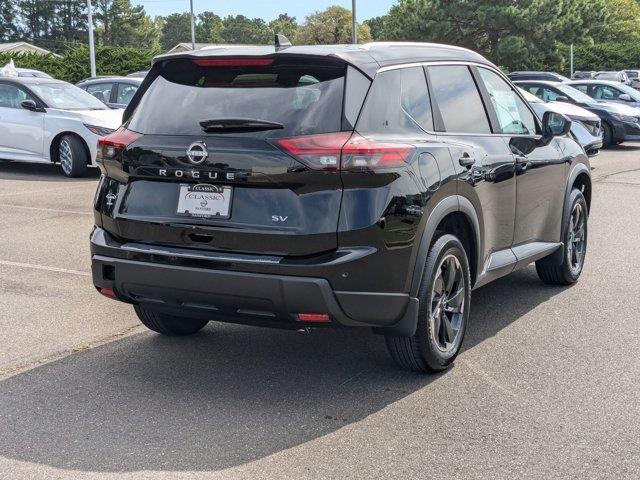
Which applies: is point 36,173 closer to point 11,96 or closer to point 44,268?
point 11,96

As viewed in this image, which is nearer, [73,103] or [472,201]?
[472,201]

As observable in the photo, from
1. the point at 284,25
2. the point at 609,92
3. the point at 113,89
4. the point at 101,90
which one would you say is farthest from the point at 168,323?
the point at 284,25

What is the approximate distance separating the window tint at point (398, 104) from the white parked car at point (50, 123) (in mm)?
9943

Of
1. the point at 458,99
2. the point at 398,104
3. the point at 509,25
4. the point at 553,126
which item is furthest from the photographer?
the point at 509,25

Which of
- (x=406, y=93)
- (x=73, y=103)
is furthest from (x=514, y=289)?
(x=73, y=103)

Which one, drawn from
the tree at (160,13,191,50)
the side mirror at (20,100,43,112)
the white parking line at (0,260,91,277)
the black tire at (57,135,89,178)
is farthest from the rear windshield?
the tree at (160,13,191,50)

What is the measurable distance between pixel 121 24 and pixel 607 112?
101 meters

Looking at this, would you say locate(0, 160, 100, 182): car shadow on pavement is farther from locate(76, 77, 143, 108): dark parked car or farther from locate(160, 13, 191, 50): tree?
locate(160, 13, 191, 50): tree

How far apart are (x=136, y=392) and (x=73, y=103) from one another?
11312 mm

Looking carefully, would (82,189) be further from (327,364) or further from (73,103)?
(327,364)

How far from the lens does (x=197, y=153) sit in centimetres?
464

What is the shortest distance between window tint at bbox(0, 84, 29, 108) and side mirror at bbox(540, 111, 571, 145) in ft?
35.3

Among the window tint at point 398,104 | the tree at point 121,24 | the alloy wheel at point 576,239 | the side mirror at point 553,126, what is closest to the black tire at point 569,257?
the alloy wheel at point 576,239

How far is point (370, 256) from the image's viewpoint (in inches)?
177
